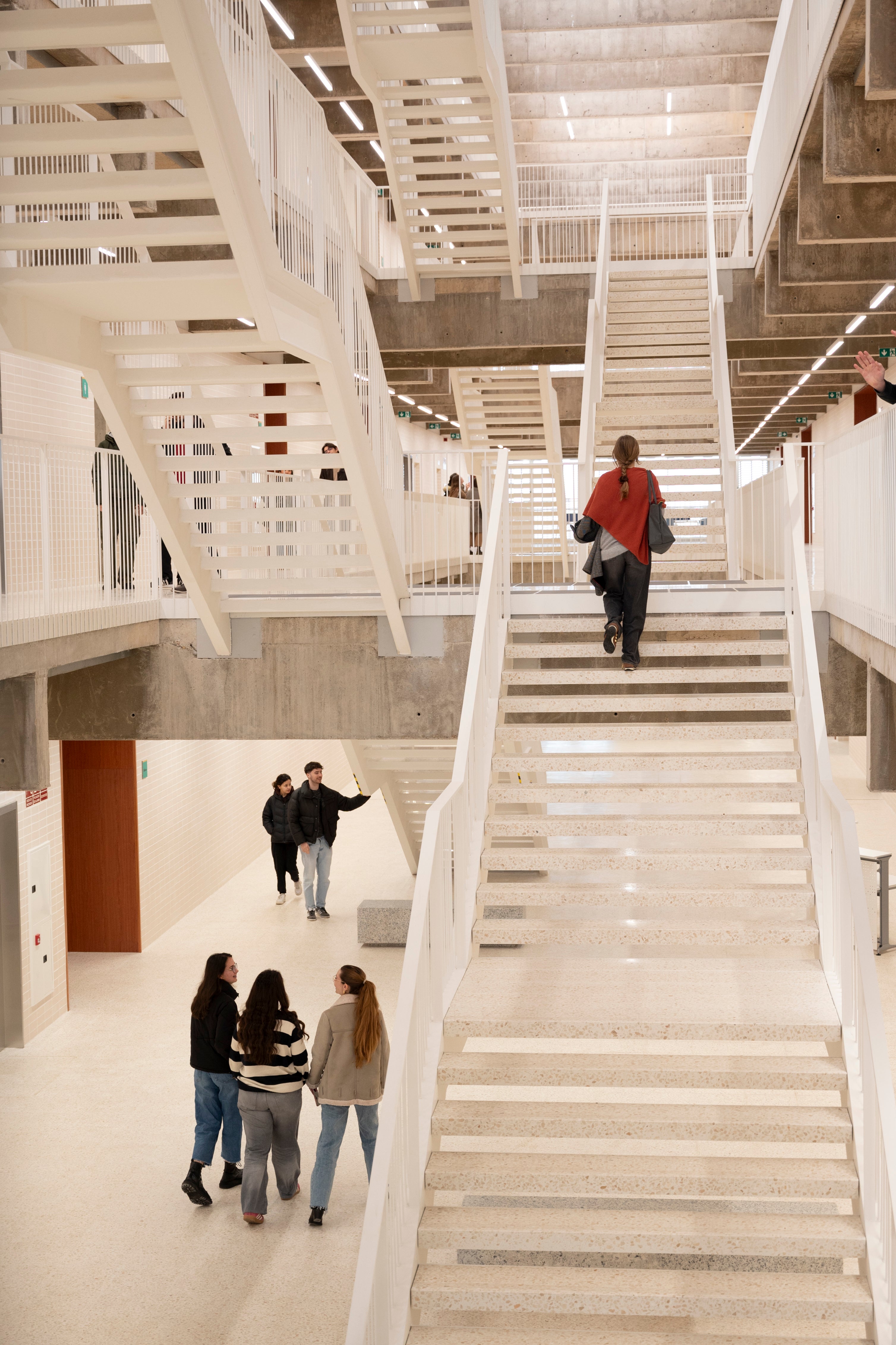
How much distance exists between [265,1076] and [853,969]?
12.4ft

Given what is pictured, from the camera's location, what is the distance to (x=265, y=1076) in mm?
7367

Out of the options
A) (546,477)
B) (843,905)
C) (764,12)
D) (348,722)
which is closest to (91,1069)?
(348,722)

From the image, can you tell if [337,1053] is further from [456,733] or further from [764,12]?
[764,12]

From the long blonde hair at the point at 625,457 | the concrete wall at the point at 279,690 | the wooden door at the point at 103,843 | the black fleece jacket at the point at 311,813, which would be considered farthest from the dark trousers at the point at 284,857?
the long blonde hair at the point at 625,457

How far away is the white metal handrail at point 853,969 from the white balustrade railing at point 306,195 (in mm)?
3115

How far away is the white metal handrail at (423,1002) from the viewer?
429cm

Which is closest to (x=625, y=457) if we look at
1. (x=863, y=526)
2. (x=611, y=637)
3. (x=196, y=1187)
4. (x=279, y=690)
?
(x=611, y=637)

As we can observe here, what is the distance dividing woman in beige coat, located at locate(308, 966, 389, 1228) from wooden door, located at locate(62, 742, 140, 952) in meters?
6.52

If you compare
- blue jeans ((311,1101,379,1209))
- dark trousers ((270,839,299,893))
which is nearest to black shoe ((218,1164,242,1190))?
blue jeans ((311,1101,379,1209))

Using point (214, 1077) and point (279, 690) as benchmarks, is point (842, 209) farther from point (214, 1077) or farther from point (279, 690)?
point (214, 1077)

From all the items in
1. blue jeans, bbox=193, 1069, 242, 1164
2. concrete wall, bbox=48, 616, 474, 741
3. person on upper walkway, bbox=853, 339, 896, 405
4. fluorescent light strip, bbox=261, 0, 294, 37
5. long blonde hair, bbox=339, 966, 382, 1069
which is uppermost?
fluorescent light strip, bbox=261, 0, 294, 37

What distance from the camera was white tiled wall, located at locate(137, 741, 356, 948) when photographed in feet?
45.3

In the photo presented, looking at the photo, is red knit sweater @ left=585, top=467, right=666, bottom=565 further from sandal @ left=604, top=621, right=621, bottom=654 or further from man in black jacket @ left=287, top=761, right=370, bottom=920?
man in black jacket @ left=287, top=761, right=370, bottom=920

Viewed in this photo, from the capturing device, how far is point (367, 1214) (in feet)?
13.9
